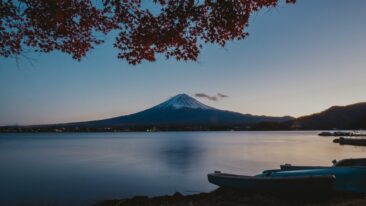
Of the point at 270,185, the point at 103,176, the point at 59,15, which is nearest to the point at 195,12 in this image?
the point at 59,15

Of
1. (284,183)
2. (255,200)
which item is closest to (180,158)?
(255,200)

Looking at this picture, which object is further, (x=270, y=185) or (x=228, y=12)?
(x=270, y=185)

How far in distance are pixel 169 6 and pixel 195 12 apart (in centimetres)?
60

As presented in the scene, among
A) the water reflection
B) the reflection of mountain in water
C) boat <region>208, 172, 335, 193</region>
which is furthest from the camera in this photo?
the reflection of mountain in water

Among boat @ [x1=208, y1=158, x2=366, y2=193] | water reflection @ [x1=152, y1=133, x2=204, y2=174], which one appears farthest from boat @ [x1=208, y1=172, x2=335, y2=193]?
water reflection @ [x1=152, y1=133, x2=204, y2=174]

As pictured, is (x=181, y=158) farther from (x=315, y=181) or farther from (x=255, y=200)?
(x=315, y=181)

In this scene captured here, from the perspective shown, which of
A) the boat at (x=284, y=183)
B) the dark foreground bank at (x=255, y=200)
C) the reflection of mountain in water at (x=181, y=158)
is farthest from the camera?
the reflection of mountain in water at (x=181, y=158)

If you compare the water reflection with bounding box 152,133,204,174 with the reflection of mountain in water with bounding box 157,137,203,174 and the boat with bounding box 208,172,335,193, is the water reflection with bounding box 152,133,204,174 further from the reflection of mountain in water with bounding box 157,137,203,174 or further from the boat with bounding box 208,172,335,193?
the boat with bounding box 208,172,335,193

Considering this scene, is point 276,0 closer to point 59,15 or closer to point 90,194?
point 59,15

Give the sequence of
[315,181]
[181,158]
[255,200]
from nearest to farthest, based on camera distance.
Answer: [315,181] → [255,200] → [181,158]

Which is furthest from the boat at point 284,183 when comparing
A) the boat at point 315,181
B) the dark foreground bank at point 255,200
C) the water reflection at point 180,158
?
the water reflection at point 180,158

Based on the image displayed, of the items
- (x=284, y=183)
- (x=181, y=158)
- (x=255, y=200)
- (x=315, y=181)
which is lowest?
(x=181, y=158)

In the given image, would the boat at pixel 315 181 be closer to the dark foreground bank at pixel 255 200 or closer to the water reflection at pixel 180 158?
the dark foreground bank at pixel 255 200

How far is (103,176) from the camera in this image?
2473cm
